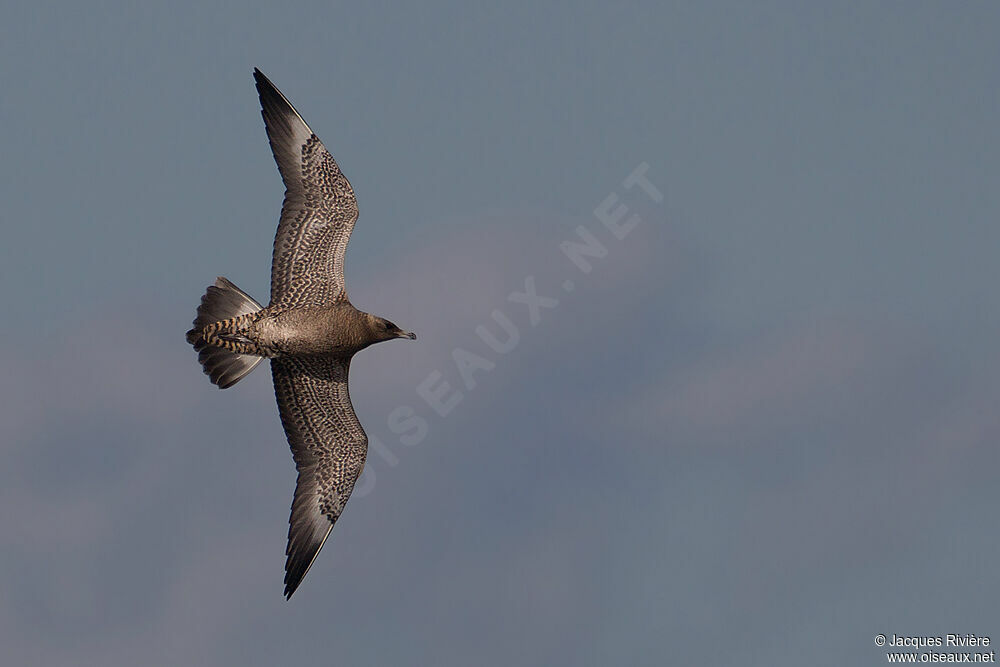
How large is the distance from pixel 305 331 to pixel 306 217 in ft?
5.38

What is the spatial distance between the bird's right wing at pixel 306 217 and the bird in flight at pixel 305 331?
14 mm

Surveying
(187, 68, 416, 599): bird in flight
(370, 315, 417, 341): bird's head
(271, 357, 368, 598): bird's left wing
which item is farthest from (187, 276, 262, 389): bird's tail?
(370, 315, 417, 341): bird's head

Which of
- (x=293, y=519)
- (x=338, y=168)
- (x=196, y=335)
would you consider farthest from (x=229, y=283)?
(x=293, y=519)

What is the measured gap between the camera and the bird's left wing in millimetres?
19703

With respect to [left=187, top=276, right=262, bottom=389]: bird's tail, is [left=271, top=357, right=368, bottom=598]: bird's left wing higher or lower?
lower

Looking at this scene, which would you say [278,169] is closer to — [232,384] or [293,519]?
[232,384]

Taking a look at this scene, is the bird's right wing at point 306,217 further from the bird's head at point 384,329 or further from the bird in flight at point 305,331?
the bird's head at point 384,329

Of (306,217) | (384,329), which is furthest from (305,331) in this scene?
(306,217)

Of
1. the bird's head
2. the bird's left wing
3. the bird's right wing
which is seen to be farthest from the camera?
the bird's left wing

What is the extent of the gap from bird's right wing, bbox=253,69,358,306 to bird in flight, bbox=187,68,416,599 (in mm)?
14

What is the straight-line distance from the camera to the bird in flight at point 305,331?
18891mm

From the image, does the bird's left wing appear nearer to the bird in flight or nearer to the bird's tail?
the bird in flight

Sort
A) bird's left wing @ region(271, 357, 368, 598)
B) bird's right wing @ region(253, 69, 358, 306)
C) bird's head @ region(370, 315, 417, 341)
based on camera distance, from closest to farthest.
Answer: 1. bird's head @ region(370, 315, 417, 341)
2. bird's right wing @ region(253, 69, 358, 306)
3. bird's left wing @ region(271, 357, 368, 598)

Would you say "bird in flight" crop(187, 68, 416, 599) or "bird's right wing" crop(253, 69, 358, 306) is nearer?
"bird in flight" crop(187, 68, 416, 599)
